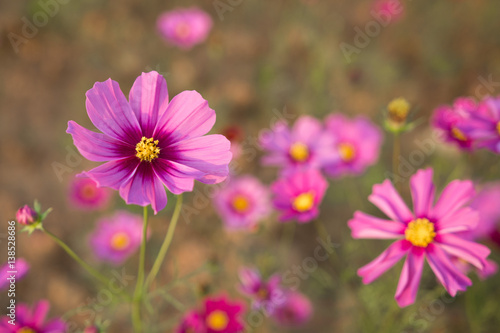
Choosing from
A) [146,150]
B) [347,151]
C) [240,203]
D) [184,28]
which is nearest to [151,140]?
[146,150]

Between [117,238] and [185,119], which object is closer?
[185,119]

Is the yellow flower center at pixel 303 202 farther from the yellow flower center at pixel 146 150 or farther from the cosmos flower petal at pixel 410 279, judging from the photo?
the yellow flower center at pixel 146 150

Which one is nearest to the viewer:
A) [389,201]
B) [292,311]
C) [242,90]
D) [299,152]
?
[389,201]

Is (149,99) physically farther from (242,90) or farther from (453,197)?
(242,90)

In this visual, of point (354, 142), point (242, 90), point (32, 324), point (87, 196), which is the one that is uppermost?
point (242, 90)

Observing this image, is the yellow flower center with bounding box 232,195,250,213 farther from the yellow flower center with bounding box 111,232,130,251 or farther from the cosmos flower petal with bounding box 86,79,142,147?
the cosmos flower petal with bounding box 86,79,142,147

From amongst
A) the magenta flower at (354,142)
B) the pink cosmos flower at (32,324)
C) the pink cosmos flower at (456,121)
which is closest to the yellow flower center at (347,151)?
the magenta flower at (354,142)

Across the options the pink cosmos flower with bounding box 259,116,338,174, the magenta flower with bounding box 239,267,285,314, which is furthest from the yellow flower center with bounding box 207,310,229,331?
the pink cosmos flower with bounding box 259,116,338,174
